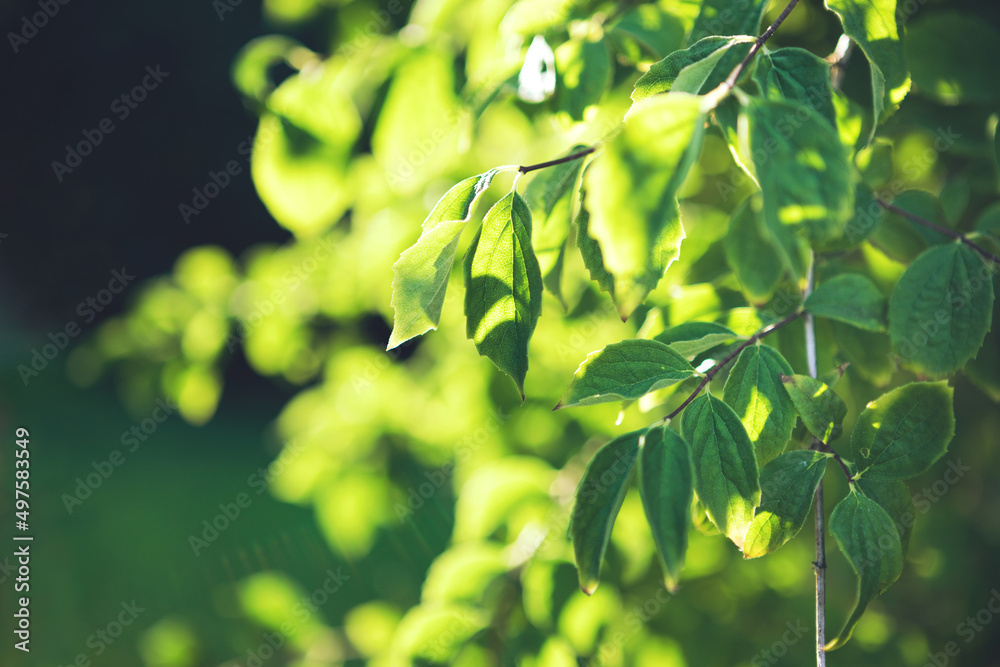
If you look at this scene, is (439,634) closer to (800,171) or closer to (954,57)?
(800,171)

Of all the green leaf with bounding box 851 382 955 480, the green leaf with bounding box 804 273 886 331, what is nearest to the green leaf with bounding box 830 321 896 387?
the green leaf with bounding box 804 273 886 331

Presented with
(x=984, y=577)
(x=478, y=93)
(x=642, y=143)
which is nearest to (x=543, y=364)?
(x=478, y=93)

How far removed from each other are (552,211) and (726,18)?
0.91 ft

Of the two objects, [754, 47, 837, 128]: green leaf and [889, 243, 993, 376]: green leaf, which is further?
[889, 243, 993, 376]: green leaf

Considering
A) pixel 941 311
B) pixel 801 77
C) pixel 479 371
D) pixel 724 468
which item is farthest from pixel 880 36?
pixel 479 371

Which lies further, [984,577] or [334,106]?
[984,577]

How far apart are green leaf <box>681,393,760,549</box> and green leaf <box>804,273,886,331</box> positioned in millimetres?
239

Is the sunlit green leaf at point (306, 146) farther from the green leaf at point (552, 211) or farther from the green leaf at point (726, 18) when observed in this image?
the green leaf at point (726, 18)

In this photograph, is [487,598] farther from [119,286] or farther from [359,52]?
[119,286]

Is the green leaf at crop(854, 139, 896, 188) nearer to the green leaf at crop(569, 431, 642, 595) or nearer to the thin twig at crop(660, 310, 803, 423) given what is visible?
the thin twig at crop(660, 310, 803, 423)

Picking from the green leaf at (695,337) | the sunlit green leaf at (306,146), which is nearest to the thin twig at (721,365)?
the green leaf at (695,337)

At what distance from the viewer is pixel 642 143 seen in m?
0.39

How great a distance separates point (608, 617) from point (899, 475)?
0.64 meters

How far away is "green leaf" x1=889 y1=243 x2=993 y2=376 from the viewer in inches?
26.6
